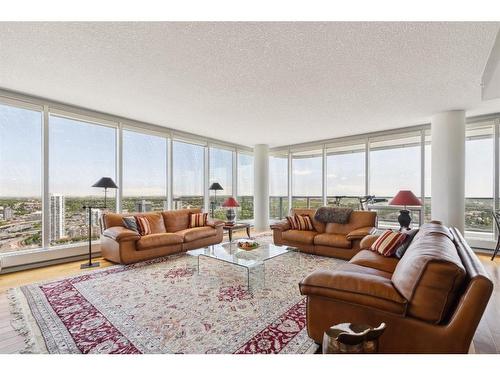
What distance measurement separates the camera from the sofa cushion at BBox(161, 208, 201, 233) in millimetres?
4816

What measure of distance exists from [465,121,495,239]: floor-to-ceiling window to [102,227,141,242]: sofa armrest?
628 centimetres

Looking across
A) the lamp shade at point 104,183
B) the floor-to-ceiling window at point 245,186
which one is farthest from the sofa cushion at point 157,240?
the floor-to-ceiling window at point 245,186

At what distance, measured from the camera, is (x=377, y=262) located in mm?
2486

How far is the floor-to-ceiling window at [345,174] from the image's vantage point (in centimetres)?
633

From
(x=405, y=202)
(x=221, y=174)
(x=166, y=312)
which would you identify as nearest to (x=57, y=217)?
(x=166, y=312)

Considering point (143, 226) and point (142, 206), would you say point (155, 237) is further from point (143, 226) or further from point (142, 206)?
point (142, 206)

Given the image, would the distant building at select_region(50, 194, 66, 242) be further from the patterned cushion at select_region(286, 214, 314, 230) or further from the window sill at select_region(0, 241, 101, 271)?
the patterned cushion at select_region(286, 214, 314, 230)

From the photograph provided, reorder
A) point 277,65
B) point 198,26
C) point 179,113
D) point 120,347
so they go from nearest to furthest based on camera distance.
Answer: point 120,347 → point 198,26 → point 277,65 → point 179,113

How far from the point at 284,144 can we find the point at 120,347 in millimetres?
6530

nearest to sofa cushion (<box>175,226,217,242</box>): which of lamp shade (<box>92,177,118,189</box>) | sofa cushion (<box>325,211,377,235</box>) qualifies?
lamp shade (<box>92,177,118,189</box>)

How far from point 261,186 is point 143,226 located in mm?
3829

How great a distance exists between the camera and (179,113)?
178 inches

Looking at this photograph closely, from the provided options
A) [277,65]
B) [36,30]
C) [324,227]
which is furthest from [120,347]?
[324,227]
